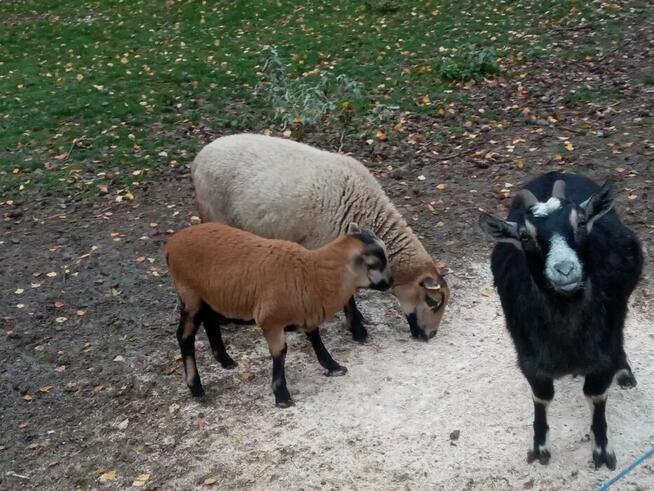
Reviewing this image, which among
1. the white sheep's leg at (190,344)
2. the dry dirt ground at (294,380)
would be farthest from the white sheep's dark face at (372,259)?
the white sheep's leg at (190,344)

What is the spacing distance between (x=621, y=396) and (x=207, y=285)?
3.34 m

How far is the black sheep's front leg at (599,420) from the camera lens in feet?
14.9

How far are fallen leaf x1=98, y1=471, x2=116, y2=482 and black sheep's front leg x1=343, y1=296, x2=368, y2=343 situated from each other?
2424 mm

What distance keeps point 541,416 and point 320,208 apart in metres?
2.68

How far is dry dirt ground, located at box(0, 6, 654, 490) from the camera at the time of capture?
5.04 metres

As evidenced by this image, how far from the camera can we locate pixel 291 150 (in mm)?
6738

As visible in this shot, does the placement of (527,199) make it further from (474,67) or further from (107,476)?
(474,67)

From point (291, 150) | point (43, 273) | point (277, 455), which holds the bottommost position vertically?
point (43, 273)

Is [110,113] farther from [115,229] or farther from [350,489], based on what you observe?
[350,489]

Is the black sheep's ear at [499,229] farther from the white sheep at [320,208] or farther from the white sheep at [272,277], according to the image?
the white sheep at [320,208]

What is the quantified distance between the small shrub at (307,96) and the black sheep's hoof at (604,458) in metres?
6.93

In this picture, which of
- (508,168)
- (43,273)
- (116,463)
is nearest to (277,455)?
(116,463)

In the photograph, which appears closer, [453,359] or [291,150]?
[453,359]

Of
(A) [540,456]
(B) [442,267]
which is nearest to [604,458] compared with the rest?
(A) [540,456]
